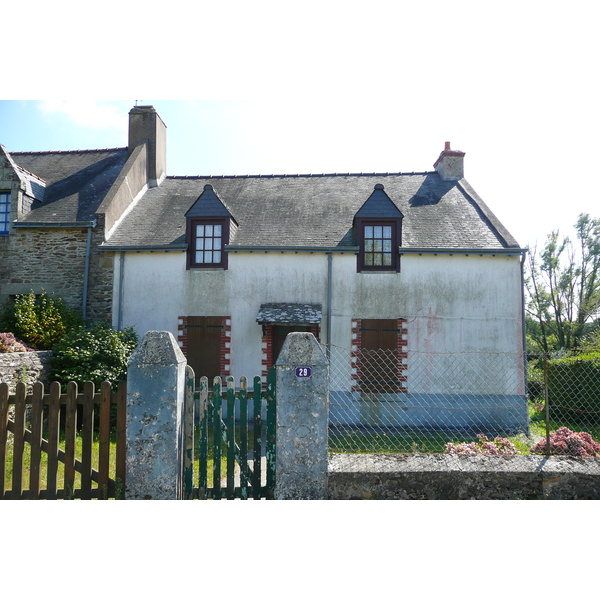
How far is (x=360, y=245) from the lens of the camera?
12.4m

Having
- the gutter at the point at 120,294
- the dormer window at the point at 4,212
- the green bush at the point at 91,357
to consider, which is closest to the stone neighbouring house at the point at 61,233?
the dormer window at the point at 4,212

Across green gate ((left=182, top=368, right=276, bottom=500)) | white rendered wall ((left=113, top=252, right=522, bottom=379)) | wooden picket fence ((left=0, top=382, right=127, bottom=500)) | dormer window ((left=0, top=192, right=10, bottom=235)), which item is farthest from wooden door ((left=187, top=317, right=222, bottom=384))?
green gate ((left=182, top=368, right=276, bottom=500))

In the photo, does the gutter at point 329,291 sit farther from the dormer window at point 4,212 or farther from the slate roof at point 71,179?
the dormer window at point 4,212

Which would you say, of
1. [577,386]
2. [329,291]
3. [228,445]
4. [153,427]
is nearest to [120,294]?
[329,291]

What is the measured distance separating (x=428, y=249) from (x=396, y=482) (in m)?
8.74

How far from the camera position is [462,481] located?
4.34 meters

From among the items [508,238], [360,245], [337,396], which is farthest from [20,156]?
[508,238]

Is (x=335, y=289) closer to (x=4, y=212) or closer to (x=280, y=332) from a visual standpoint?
(x=280, y=332)

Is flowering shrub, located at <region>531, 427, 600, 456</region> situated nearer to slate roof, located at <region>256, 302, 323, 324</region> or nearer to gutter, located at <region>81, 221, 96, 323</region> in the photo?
slate roof, located at <region>256, 302, 323, 324</region>

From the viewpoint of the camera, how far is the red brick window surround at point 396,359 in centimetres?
1198

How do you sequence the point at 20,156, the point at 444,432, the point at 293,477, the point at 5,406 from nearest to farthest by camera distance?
1. the point at 293,477
2. the point at 5,406
3. the point at 444,432
4. the point at 20,156

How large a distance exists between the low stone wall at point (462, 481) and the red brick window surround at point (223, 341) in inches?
319

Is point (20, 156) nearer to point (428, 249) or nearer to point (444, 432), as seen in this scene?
point (428, 249)

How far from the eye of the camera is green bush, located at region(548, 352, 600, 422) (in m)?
12.4
